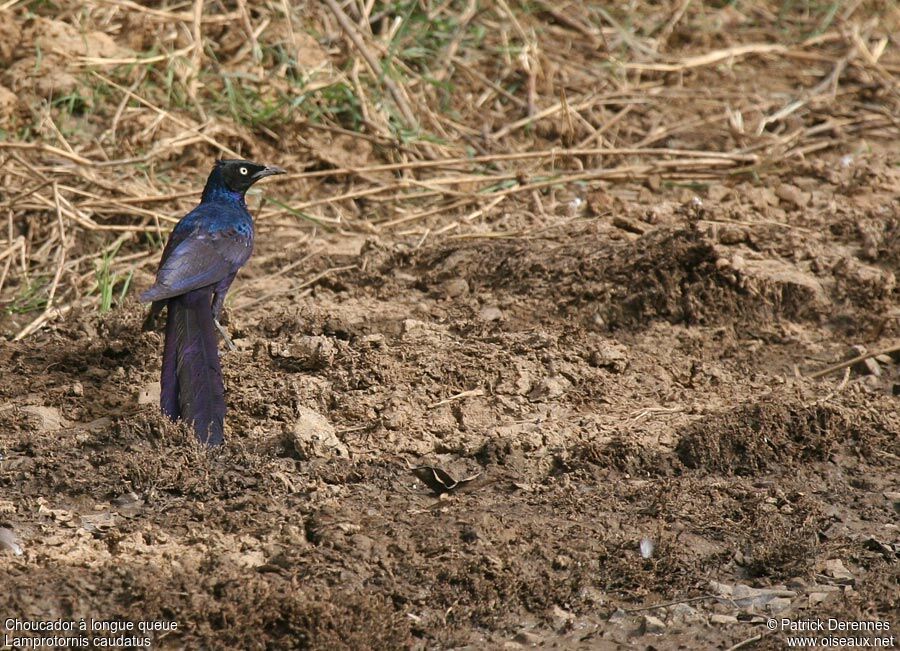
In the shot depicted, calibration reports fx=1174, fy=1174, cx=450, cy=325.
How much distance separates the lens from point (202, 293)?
519cm

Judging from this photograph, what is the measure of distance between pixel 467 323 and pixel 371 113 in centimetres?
250

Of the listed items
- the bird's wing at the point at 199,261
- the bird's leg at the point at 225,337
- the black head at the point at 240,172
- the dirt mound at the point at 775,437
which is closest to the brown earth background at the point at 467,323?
the dirt mound at the point at 775,437

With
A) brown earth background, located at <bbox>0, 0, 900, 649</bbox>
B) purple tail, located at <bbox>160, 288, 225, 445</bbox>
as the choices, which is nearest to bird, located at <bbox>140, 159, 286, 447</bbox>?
purple tail, located at <bbox>160, 288, 225, 445</bbox>

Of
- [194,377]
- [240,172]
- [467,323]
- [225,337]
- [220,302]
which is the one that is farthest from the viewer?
[240,172]

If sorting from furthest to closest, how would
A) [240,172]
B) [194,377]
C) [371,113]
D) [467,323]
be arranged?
[371,113] < [240,172] < [467,323] < [194,377]

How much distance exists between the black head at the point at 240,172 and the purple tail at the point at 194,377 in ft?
4.09

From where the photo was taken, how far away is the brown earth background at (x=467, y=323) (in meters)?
3.85

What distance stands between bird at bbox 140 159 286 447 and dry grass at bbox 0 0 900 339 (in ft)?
2.24

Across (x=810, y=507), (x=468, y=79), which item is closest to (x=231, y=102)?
(x=468, y=79)

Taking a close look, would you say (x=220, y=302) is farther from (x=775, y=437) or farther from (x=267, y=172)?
(x=775, y=437)

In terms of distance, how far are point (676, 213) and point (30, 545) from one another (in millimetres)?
4002

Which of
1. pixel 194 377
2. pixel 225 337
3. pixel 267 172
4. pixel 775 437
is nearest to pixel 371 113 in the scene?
pixel 267 172

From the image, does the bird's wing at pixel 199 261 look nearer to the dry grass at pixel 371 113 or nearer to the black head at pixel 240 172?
the black head at pixel 240 172

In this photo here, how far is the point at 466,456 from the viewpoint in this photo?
4.64 m
